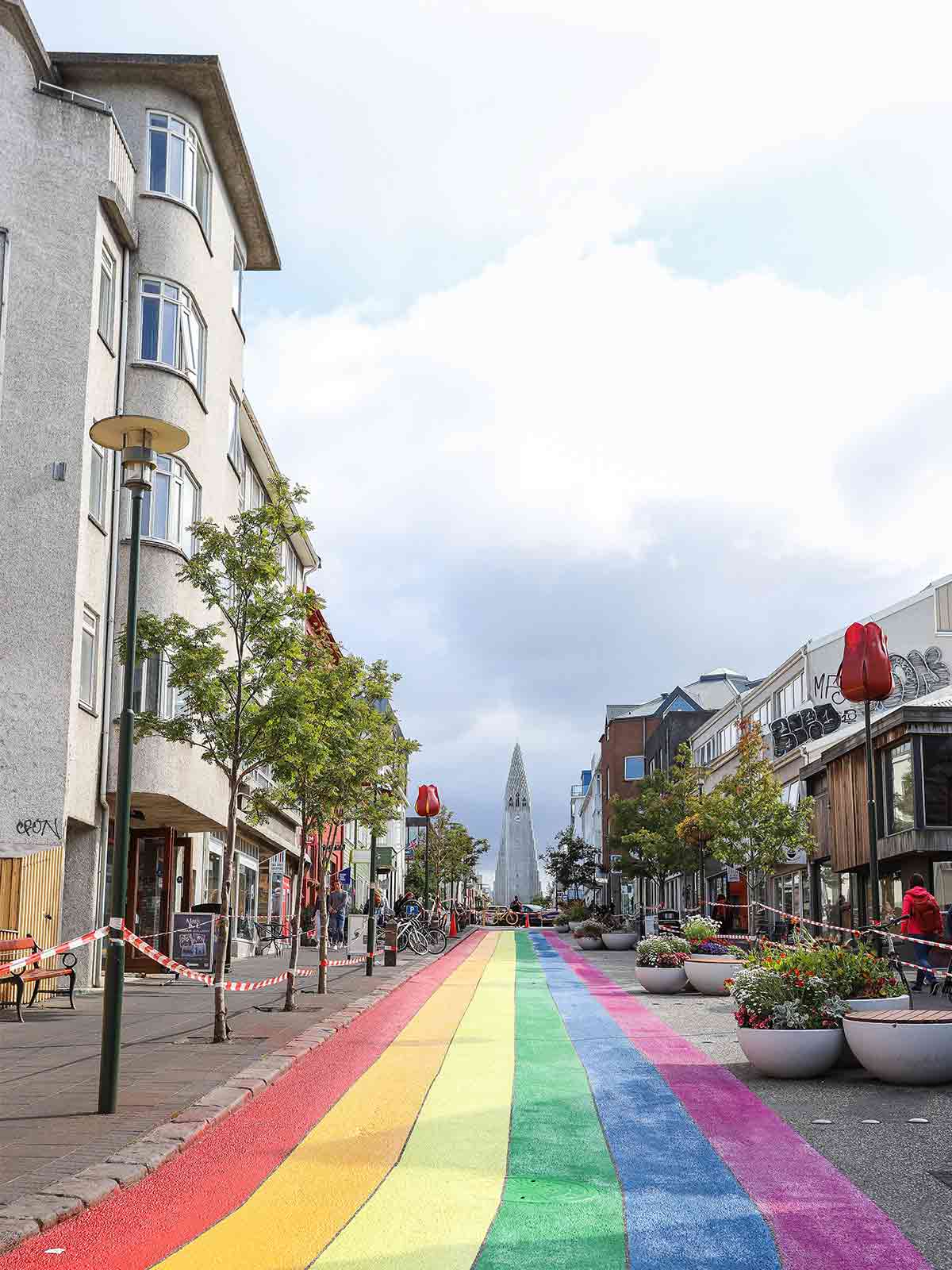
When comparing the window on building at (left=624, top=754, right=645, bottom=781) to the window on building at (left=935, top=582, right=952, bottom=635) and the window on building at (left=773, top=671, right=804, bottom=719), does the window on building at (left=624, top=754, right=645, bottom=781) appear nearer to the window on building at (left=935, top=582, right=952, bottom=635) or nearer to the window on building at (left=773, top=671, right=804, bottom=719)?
the window on building at (left=773, top=671, right=804, bottom=719)

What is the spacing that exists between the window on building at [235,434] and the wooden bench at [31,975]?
13149mm

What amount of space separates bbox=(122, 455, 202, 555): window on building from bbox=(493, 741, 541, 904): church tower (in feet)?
483

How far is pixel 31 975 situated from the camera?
1814 centimetres

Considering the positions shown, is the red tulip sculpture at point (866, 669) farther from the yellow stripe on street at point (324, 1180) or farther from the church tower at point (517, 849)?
the church tower at point (517, 849)

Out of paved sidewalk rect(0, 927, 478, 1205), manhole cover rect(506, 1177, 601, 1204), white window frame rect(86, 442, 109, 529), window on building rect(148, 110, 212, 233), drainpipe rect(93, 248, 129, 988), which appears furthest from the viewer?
window on building rect(148, 110, 212, 233)

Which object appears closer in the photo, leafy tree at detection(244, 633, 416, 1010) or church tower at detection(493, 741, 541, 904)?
leafy tree at detection(244, 633, 416, 1010)

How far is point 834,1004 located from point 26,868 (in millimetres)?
12926

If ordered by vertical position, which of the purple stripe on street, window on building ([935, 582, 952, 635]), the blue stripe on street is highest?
window on building ([935, 582, 952, 635])

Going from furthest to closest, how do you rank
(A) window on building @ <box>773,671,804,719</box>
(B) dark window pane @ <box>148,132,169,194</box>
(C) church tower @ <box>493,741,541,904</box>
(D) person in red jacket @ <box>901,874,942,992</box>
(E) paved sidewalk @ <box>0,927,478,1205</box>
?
(C) church tower @ <box>493,741,541,904</box>, (A) window on building @ <box>773,671,804,719</box>, (B) dark window pane @ <box>148,132,169,194</box>, (D) person in red jacket @ <box>901,874,942,992</box>, (E) paved sidewalk @ <box>0,927,478,1205</box>

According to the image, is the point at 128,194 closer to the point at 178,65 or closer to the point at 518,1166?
the point at 178,65

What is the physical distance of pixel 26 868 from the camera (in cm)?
2016

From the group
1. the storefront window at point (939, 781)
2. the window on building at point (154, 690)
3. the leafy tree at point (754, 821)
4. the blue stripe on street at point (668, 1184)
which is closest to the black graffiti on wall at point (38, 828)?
the window on building at point (154, 690)

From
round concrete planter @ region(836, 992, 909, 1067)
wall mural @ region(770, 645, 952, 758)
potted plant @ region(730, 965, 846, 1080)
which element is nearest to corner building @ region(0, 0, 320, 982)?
potted plant @ region(730, 965, 846, 1080)

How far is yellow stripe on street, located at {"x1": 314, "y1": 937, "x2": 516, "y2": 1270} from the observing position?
6.16 metres
